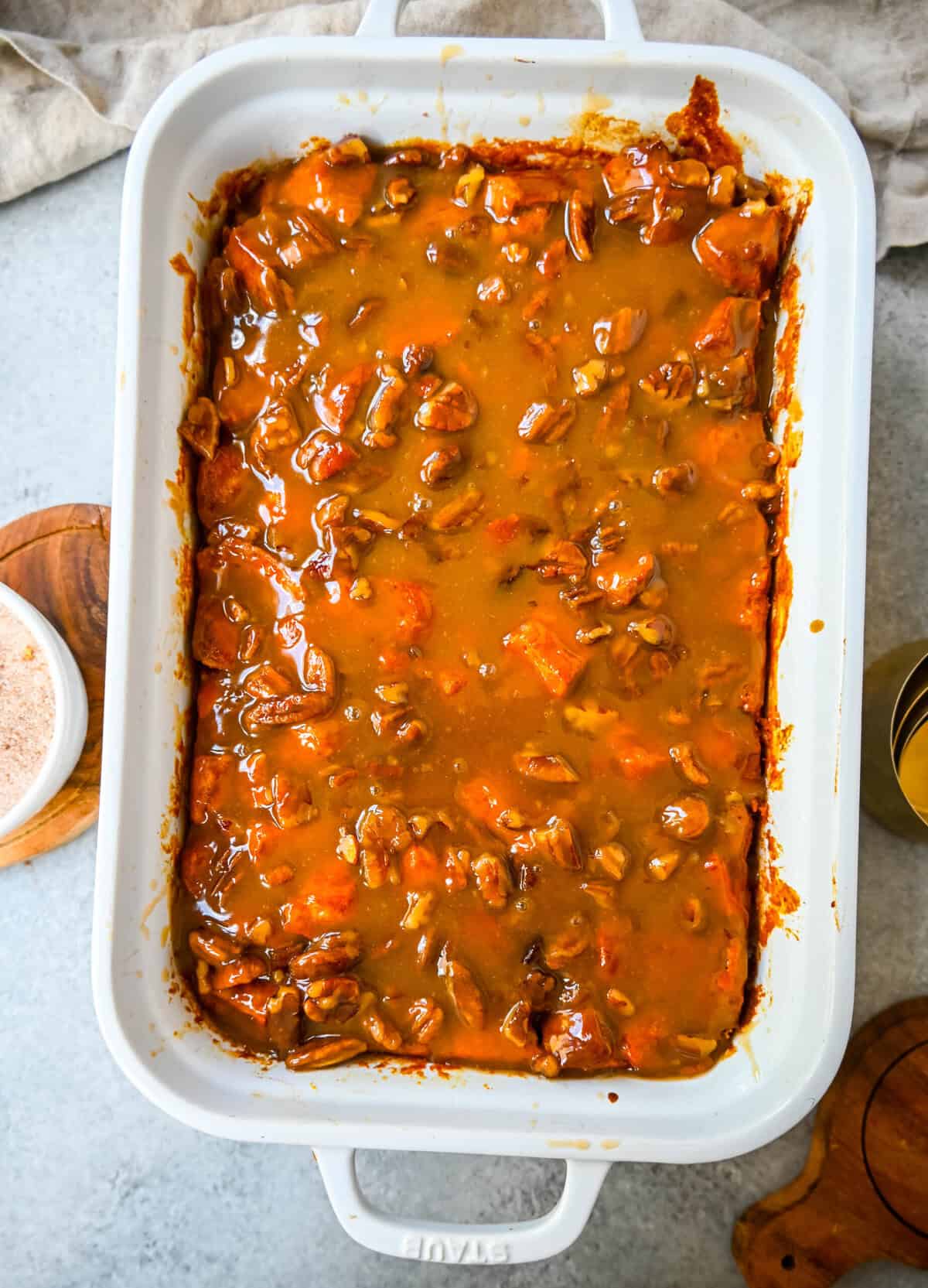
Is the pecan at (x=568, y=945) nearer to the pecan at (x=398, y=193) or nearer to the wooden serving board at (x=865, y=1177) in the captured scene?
the wooden serving board at (x=865, y=1177)

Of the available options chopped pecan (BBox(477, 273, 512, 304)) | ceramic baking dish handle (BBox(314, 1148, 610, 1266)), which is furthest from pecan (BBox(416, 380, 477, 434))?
ceramic baking dish handle (BBox(314, 1148, 610, 1266))

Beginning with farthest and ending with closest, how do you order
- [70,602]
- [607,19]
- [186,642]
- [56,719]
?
[70,602]
[56,719]
[186,642]
[607,19]

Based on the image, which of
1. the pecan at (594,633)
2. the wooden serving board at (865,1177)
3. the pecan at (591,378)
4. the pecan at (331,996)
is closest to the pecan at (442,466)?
the pecan at (591,378)

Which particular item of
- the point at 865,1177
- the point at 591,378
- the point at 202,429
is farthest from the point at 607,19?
the point at 865,1177

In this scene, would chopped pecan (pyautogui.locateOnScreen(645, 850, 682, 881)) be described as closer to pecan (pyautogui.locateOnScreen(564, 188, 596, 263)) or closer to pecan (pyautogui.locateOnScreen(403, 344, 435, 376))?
pecan (pyautogui.locateOnScreen(403, 344, 435, 376))

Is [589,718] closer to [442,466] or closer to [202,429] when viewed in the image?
[442,466]

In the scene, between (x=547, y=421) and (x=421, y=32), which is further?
(x=421, y=32)
